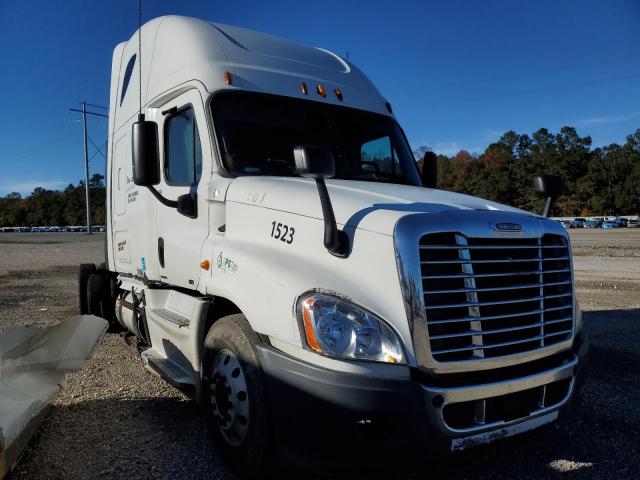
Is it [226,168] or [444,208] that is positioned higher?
[226,168]

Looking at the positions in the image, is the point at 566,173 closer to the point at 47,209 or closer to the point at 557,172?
the point at 557,172

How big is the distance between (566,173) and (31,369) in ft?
310

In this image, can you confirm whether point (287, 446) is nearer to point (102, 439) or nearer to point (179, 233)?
point (102, 439)

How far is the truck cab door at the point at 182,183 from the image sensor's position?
401 cm

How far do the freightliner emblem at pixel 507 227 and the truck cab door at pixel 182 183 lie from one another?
82.1 inches

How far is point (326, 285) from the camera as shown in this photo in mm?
2783

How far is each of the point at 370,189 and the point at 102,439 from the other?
2676mm

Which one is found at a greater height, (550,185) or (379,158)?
(379,158)

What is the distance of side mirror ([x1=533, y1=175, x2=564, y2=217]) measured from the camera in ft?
13.1

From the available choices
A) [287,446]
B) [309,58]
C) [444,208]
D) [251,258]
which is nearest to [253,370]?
[287,446]

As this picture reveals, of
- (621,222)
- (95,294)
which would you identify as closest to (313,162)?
(95,294)

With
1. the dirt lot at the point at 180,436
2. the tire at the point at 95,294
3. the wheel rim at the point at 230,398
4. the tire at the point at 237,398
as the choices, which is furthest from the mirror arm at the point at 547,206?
the tire at the point at 95,294

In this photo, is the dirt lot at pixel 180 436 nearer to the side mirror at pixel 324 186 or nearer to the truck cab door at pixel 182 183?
the truck cab door at pixel 182 183

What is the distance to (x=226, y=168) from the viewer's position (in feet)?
12.7
